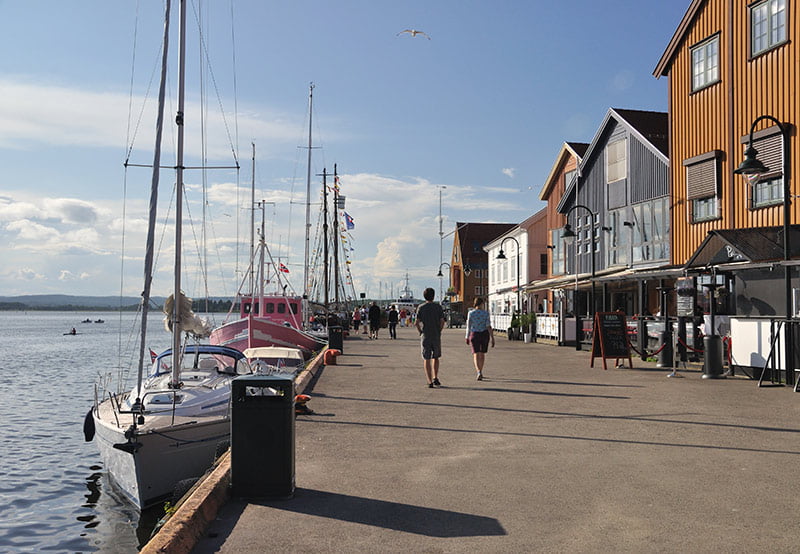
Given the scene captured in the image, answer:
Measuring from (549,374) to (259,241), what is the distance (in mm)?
27121

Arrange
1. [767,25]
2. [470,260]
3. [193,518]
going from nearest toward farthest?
[193,518] → [767,25] → [470,260]

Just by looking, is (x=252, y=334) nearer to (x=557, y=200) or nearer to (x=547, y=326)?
(x=547, y=326)

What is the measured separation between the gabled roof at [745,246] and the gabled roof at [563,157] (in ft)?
62.1

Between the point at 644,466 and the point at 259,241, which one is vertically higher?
the point at 259,241

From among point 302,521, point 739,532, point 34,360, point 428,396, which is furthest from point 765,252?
point 34,360

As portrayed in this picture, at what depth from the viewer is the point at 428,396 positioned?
47.0 ft

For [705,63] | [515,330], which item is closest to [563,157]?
[515,330]

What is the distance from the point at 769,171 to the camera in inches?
827

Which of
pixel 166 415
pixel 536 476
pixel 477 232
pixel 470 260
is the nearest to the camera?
pixel 536 476

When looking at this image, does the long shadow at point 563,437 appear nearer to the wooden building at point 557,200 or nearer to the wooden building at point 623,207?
the wooden building at point 623,207

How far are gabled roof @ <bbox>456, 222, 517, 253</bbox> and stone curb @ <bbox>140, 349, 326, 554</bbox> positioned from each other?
86775 millimetres

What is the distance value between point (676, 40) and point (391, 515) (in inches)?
906

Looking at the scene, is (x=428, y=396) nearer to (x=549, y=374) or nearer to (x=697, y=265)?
(x=549, y=374)

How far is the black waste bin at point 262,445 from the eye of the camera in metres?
6.80
